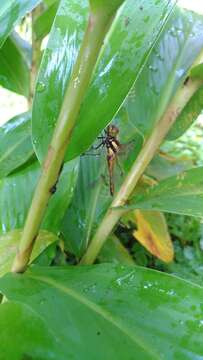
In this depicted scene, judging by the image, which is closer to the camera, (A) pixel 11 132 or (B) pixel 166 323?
(B) pixel 166 323

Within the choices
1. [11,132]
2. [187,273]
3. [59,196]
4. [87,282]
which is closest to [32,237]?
[87,282]

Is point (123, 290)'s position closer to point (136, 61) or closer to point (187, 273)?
point (136, 61)

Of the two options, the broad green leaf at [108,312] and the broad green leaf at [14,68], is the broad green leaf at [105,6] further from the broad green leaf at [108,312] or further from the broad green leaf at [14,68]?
the broad green leaf at [14,68]

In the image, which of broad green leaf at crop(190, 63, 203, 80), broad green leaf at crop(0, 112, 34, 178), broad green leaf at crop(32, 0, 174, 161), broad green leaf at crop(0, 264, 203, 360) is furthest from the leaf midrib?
broad green leaf at crop(190, 63, 203, 80)

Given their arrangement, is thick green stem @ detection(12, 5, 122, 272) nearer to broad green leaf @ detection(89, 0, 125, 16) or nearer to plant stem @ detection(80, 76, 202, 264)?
broad green leaf @ detection(89, 0, 125, 16)

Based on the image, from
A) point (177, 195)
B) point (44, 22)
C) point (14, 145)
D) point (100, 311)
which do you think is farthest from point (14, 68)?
point (100, 311)

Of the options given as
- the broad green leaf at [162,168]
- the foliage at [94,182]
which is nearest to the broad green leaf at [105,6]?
the foliage at [94,182]

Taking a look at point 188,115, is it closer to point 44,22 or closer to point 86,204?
point 86,204
